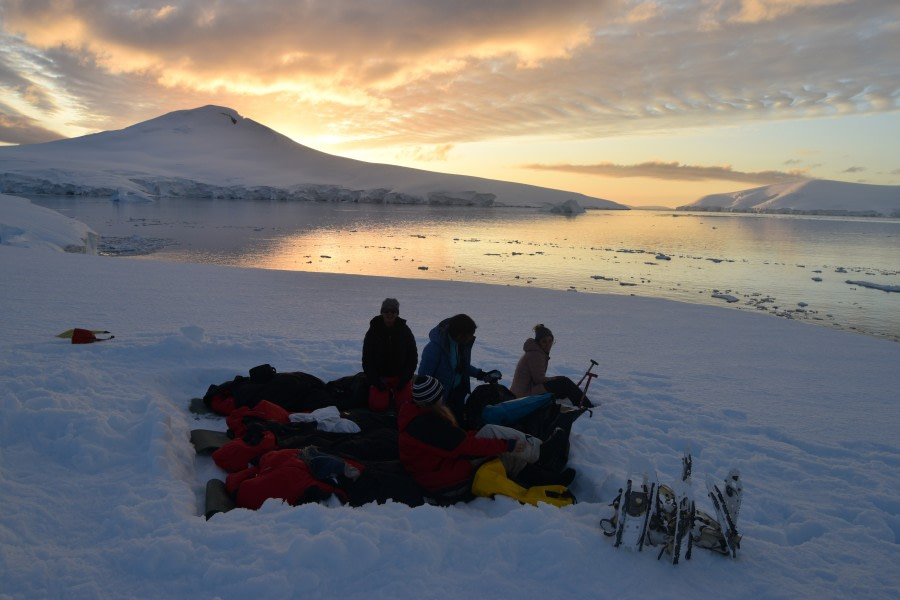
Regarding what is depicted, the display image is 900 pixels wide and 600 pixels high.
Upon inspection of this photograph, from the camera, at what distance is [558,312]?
10172 mm

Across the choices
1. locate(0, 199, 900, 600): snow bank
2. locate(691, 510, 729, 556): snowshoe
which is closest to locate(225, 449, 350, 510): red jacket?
locate(0, 199, 900, 600): snow bank

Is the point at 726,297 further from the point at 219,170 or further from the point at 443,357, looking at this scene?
the point at 219,170

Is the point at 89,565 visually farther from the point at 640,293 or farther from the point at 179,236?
the point at 179,236

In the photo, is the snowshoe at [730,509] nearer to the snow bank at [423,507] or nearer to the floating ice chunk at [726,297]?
the snow bank at [423,507]

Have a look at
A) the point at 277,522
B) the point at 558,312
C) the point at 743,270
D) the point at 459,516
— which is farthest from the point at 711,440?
the point at 743,270

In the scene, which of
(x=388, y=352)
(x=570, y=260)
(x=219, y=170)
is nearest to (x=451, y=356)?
(x=388, y=352)

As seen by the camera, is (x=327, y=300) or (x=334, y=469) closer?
(x=334, y=469)

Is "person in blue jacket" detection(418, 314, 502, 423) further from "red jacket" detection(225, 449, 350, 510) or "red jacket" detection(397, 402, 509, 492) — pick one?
"red jacket" detection(225, 449, 350, 510)

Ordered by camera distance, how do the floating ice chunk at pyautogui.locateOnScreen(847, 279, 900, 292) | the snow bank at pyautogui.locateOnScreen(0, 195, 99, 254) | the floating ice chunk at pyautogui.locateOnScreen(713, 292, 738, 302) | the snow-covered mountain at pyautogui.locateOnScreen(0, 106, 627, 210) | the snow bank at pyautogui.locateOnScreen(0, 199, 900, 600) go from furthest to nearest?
the snow-covered mountain at pyautogui.locateOnScreen(0, 106, 627, 210)
the floating ice chunk at pyautogui.locateOnScreen(847, 279, 900, 292)
the snow bank at pyautogui.locateOnScreen(0, 195, 99, 254)
the floating ice chunk at pyautogui.locateOnScreen(713, 292, 738, 302)
the snow bank at pyautogui.locateOnScreen(0, 199, 900, 600)

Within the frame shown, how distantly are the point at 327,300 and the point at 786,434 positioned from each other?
24.3ft

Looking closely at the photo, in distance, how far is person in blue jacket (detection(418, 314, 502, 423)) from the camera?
4.25m

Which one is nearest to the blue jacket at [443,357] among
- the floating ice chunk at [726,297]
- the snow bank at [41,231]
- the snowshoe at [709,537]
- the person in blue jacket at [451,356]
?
the person in blue jacket at [451,356]

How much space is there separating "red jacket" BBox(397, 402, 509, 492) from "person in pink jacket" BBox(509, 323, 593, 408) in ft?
4.44

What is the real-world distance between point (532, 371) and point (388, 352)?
1232 mm
